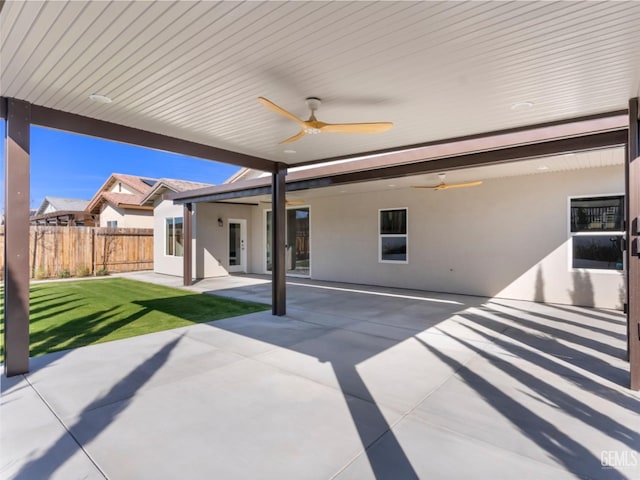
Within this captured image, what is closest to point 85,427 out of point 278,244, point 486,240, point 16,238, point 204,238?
point 16,238

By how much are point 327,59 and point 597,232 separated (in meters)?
7.60

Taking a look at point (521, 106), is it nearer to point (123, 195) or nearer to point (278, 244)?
point (278, 244)

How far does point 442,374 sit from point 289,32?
363 centimetres

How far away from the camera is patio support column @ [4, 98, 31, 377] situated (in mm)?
3797

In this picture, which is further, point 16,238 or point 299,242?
point 299,242

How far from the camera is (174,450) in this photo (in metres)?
2.50

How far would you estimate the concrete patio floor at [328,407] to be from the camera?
7.74 feet

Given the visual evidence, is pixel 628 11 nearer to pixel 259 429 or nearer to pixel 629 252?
pixel 629 252

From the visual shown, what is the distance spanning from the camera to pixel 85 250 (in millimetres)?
13336

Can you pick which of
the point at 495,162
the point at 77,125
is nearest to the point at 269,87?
the point at 77,125

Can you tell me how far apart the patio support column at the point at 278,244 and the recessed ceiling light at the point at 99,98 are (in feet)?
11.0

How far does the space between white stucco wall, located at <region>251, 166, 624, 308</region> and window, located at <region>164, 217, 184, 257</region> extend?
18.7 ft

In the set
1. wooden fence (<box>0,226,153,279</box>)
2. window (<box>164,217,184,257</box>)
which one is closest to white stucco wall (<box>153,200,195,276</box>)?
window (<box>164,217,184,257</box>)

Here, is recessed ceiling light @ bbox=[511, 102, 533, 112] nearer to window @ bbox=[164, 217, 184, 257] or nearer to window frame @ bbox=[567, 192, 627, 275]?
window frame @ bbox=[567, 192, 627, 275]
